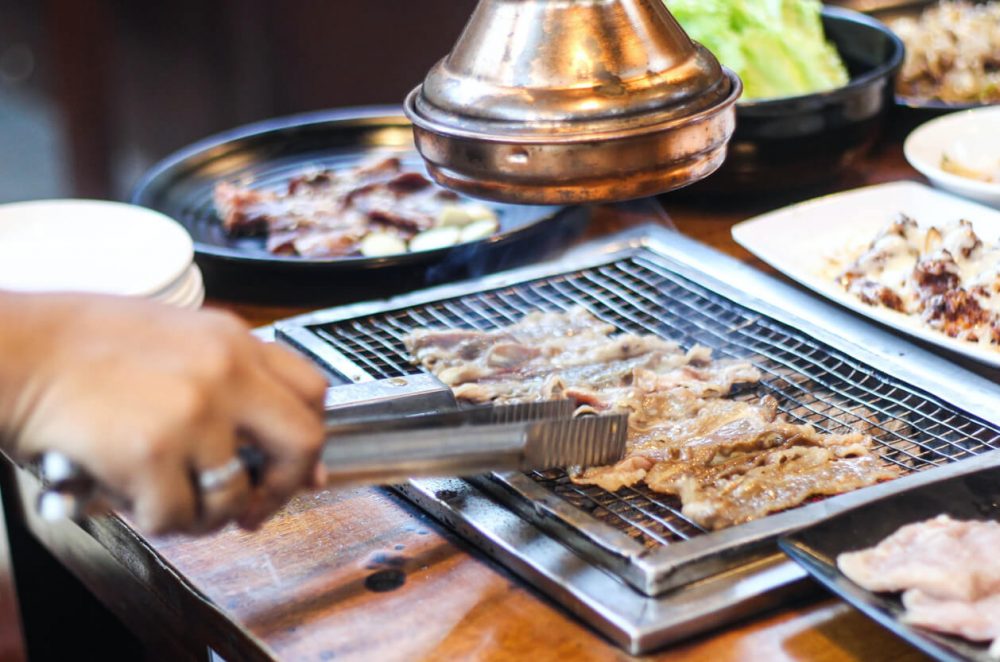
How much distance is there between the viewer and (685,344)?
88.0 inches

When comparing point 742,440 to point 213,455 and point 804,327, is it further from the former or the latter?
point 213,455

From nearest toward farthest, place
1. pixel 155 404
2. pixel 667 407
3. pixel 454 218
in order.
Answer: pixel 155 404 → pixel 667 407 → pixel 454 218

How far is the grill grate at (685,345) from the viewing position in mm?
1741

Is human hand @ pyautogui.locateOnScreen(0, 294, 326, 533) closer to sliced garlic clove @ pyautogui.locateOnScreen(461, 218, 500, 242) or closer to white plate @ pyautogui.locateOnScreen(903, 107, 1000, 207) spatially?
sliced garlic clove @ pyautogui.locateOnScreen(461, 218, 500, 242)

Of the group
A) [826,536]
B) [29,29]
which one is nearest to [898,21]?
[826,536]

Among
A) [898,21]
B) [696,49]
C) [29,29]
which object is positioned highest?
[696,49]

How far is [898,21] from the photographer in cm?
386

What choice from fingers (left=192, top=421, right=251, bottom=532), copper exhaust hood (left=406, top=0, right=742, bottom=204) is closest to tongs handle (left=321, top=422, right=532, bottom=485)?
fingers (left=192, top=421, right=251, bottom=532)

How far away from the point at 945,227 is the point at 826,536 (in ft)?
3.68

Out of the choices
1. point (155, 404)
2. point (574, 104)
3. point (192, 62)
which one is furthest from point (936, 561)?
point (192, 62)

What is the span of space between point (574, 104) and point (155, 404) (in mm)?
681

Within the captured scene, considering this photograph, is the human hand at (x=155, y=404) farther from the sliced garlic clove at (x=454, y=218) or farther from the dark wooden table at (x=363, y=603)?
the sliced garlic clove at (x=454, y=218)

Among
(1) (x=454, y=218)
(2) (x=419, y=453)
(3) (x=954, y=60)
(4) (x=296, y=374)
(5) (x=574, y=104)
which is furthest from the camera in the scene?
(3) (x=954, y=60)

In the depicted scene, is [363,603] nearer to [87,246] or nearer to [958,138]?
[87,246]
